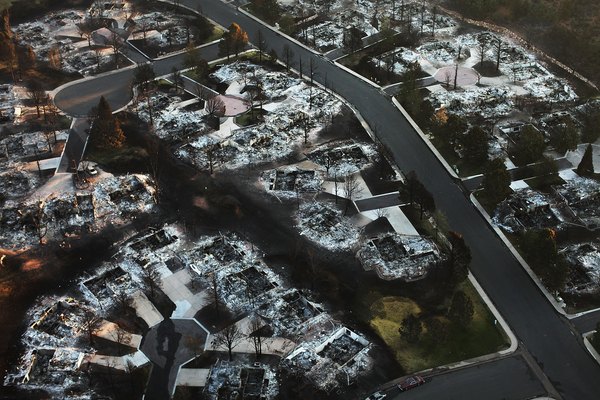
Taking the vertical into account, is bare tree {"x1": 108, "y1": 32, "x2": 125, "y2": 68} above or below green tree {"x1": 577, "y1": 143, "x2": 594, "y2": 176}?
above

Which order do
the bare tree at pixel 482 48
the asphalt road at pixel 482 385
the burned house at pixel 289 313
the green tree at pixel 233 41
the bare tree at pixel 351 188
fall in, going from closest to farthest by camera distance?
the asphalt road at pixel 482 385, the burned house at pixel 289 313, the bare tree at pixel 351 188, the bare tree at pixel 482 48, the green tree at pixel 233 41

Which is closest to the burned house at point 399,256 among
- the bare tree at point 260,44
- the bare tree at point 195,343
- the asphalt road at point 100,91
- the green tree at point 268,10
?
the bare tree at point 195,343

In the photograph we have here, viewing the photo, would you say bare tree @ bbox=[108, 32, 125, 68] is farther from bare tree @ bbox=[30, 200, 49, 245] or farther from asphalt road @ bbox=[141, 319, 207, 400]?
asphalt road @ bbox=[141, 319, 207, 400]

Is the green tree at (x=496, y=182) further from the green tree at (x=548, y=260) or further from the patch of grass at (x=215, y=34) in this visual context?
the patch of grass at (x=215, y=34)

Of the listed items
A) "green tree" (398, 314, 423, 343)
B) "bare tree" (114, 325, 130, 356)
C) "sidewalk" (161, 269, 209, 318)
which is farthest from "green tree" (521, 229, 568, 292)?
"bare tree" (114, 325, 130, 356)

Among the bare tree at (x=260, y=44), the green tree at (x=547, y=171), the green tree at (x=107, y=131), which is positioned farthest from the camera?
the bare tree at (x=260, y=44)

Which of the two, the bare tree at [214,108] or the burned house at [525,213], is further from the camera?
the bare tree at [214,108]
